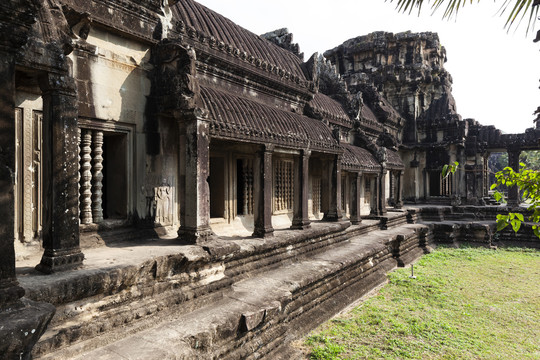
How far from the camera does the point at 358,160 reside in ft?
40.9

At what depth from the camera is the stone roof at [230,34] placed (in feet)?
23.6

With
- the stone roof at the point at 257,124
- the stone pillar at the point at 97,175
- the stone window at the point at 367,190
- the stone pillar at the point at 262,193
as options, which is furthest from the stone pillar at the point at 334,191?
the stone pillar at the point at 97,175

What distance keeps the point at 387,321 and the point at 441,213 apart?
42.3 ft

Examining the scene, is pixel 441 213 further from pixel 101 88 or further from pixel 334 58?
pixel 101 88

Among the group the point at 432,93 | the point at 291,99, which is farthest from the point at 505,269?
the point at 432,93

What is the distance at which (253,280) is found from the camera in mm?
6473

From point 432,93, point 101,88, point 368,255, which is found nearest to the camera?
point 101,88

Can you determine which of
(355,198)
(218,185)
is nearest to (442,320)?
(218,185)

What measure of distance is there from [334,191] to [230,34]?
5538mm

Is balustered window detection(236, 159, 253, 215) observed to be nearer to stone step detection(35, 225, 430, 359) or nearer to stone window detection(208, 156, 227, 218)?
stone window detection(208, 156, 227, 218)

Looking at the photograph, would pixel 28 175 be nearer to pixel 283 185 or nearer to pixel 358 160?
pixel 283 185

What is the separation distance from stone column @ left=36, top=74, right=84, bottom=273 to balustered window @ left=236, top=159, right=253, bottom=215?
5.51m

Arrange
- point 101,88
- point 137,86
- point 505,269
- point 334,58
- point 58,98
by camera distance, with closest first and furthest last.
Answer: point 58,98, point 101,88, point 137,86, point 505,269, point 334,58

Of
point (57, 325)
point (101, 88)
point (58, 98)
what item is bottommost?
point (57, 325)
